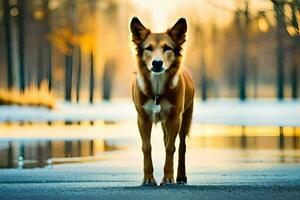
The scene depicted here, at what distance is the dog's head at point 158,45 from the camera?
464 inches

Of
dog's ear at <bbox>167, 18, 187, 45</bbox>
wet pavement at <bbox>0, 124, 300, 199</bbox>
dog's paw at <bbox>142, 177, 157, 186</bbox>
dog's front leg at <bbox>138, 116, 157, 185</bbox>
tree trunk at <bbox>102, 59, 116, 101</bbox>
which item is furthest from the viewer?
tree trunk at <bbox>102, 59, 116, 101</bbox>

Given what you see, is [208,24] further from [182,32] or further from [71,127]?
[182,32]

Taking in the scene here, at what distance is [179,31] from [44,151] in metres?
8.87

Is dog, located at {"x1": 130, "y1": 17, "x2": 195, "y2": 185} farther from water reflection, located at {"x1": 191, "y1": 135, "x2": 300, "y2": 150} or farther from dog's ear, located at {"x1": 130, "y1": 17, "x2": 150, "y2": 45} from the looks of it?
water reflection, located at {"x1": 191, "y1": 135, "x2": 300, "y2": 150}

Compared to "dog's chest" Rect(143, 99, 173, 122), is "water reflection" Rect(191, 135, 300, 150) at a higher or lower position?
lower

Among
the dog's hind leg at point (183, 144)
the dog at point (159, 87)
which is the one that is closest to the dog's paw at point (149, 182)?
the dog at point (159, 87)

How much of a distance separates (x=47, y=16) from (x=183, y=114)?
163 feet

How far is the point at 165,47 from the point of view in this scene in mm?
11953

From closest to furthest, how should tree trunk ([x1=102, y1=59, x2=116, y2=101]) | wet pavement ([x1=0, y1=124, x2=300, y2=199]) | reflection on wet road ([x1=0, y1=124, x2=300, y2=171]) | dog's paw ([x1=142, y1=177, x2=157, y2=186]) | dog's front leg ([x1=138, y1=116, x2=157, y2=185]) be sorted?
wet pavement ([x1=0, y1=124, x2=300, y2=199]) < dog's paw ([x1=142, y1=177, x2=157, y2=186]) < dog's front leg ([x1=138, y1=116, x2=157, y2=185]) < reflection on wet road ([x1=0, y1=124, x2=300, y2=171]) < tree trunk ([x1=102, y1=59, x2=116, y2=101])

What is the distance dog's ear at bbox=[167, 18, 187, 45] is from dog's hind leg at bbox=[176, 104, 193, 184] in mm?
1776

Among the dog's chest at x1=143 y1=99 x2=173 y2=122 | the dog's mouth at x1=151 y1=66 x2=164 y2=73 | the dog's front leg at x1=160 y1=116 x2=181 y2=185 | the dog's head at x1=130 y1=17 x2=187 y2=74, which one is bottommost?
the dog's front leg at x1=160 y1=116 x2=181 y2=185

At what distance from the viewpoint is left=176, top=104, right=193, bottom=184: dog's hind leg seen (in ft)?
43.4

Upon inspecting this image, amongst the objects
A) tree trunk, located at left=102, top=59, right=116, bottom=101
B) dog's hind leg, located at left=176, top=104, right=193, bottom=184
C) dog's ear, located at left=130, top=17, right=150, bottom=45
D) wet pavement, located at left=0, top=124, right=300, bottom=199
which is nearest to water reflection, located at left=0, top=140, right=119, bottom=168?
wet pavement, located at left=0, top=124, right=300, bottom=199

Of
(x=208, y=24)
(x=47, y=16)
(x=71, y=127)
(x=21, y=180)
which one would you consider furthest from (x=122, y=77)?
(x=21, y=180)
